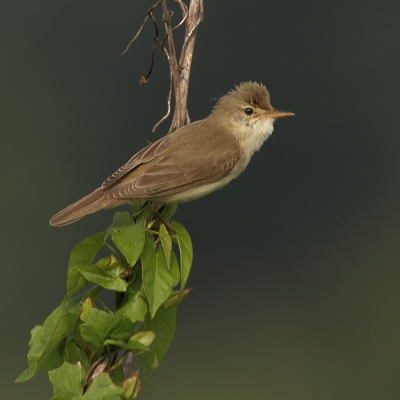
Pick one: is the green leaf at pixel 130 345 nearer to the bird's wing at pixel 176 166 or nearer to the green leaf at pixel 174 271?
the green leaf at pixel 174 271

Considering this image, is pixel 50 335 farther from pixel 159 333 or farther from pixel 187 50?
pixel 187 50

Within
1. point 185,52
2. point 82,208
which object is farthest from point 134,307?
point 185,52

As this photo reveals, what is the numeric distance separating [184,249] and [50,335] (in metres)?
0.65

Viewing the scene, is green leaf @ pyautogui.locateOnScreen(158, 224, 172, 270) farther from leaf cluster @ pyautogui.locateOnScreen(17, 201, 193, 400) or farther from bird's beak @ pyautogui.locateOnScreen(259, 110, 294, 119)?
bird's beak @ pyautogui.locateOnScreen(259, 110, 294, 119)

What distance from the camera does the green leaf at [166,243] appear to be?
125 inches

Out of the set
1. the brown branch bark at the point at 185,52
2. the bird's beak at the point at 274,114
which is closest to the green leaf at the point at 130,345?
the brown branch bark at the point at 185,52

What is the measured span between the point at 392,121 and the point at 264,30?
4013mm

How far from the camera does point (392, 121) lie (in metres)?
22.6

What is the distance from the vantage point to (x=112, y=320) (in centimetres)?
279

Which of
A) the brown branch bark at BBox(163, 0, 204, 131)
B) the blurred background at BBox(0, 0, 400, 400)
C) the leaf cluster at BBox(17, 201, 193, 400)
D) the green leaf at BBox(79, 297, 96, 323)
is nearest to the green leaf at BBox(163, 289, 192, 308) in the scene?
the leaf cluster at BBox(17, 201, 193, 400)

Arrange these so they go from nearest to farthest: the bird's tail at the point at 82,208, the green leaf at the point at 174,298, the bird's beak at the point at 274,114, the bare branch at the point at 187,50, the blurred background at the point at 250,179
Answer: the green leaf at the point at 174,298
the bird's tail at the point at 82,208
the bare branch at the point at 187,50
the bird's beak at the point at 274,114
the blurred background at the point at 250,179

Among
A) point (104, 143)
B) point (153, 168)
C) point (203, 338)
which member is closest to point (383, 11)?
point (104, 143)

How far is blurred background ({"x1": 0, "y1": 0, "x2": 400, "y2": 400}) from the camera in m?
17.8

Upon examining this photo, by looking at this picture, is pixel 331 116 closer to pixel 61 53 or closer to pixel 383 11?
pixel 383 11
